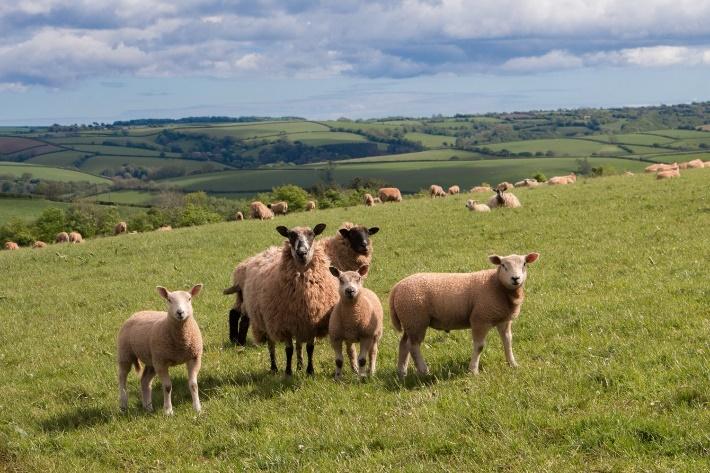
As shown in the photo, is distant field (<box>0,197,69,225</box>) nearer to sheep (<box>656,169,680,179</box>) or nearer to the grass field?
the grass field

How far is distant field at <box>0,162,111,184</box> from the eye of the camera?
499 ft

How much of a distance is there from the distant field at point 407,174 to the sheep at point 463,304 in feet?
308

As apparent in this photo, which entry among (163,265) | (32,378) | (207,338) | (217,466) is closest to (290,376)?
(217,466)

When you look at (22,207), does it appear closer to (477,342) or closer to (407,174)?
(407,174)

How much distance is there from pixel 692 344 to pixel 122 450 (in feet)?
25.7

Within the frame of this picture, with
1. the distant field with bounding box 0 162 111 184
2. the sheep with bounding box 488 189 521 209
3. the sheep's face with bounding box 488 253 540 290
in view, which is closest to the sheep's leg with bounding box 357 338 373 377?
the sheep's face with bounding box 488 253 540 290

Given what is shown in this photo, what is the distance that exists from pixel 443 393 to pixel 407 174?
121m

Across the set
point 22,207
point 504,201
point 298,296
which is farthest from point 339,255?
point 22,207

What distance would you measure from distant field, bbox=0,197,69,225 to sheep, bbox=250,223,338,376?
261 feet

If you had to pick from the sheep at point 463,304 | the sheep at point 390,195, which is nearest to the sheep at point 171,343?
the sheep at point 463,304

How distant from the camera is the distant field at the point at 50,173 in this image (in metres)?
152

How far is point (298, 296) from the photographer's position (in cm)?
1110

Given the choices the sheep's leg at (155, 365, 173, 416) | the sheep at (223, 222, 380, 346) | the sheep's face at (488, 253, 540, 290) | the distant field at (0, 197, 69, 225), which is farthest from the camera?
the distant field at (0, 197, 69, 225)

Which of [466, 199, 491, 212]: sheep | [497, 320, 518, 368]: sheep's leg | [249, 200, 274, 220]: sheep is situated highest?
[497, 320, 518, 368]: sheep's leg
